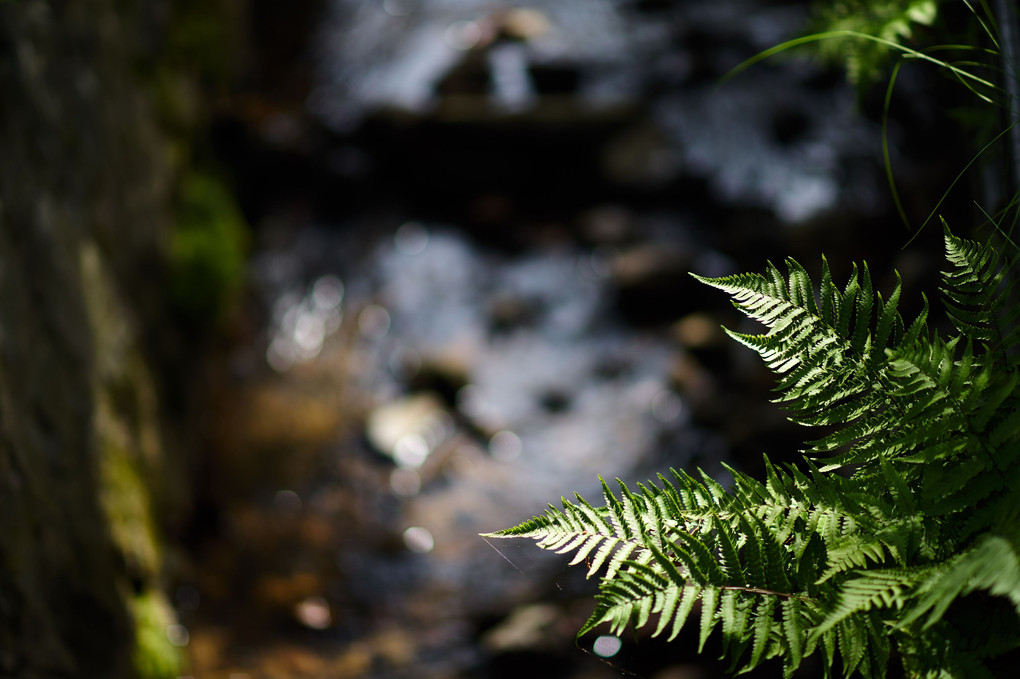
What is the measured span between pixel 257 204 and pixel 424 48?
2410 mm

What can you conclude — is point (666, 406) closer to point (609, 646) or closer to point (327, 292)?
point (327, 292)

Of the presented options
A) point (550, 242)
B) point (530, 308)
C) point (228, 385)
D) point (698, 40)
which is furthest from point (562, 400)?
point (698, 40)

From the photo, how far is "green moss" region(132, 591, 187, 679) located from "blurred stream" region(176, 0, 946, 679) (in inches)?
7.2

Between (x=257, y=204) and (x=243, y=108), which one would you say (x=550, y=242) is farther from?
(x=243, y=108)

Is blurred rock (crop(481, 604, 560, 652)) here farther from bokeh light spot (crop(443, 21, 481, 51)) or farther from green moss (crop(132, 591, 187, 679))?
bokeh light spot (crop(443, 21, 481, 51))

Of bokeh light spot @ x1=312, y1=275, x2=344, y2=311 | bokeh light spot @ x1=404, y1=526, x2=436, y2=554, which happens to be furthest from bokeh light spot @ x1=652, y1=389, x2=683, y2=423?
bokeh light spot @ x1=312, y1=275, x2=344, y2=311

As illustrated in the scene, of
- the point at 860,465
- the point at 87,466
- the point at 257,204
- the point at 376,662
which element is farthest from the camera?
the point at 257,204

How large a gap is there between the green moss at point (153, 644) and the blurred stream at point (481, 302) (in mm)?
183

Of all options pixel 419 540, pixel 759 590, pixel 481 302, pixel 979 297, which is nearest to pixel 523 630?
pixel 419 540

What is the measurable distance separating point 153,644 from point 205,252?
107 inches

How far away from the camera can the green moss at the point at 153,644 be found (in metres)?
3.11

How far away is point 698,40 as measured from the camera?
6.82 meters

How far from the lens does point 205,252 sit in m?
4.95

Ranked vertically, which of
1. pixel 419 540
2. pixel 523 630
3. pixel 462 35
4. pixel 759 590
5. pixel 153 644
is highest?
pixel 462 35
